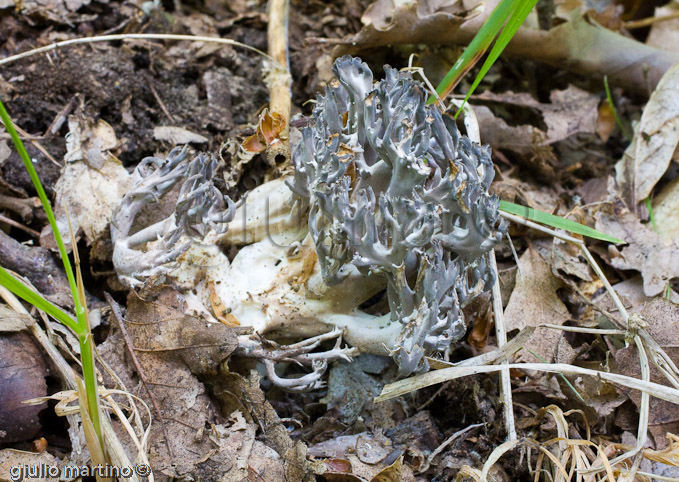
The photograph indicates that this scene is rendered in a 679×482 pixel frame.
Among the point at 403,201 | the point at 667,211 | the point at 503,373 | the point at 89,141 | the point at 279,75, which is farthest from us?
the point at 279,75

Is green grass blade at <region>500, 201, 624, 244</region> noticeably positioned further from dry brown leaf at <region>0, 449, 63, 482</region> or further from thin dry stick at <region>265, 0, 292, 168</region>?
dry brown leaf at <region>0, 449, 63, 482</region>

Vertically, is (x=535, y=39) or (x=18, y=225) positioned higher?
(x=535, y=39)

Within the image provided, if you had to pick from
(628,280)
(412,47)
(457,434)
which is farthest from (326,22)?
(457,434)

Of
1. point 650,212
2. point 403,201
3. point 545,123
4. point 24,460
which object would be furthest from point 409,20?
point 24,460

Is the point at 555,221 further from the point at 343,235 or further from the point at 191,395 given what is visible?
the point at 191,395

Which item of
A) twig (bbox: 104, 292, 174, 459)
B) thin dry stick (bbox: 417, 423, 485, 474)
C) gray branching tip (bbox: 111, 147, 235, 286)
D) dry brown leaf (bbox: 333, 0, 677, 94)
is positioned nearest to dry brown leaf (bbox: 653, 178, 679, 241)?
dry brown leaf (bbox: 333, 0, 677, 94)

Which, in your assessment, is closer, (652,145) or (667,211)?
(667,211)

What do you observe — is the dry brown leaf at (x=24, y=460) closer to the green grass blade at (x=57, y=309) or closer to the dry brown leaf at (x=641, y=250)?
the green grass blade at (x=57, y=309)
